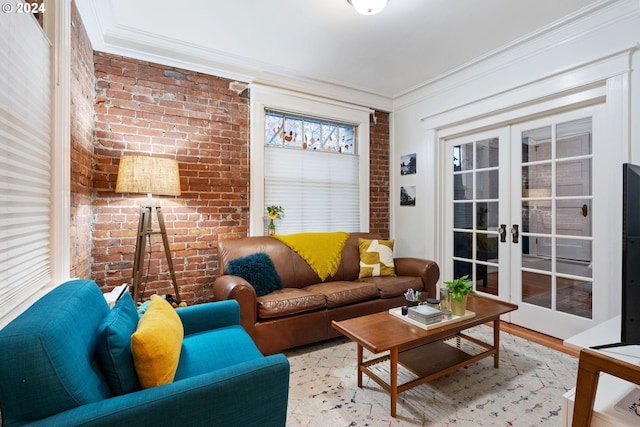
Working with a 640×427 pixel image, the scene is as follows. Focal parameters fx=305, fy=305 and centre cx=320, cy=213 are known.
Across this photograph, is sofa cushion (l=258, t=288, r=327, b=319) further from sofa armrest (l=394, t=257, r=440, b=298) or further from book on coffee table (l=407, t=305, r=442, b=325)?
sofa armrest (l=394, t=257, r=440, b=298)

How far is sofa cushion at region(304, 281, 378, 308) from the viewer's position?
106 inches

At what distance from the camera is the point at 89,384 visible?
1010 mm

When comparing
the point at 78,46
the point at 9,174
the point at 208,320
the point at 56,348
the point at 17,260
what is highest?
the point at 78,46

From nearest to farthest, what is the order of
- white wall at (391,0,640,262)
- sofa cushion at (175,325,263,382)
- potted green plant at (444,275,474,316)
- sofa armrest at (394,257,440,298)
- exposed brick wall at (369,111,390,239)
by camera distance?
1. sofa cushion at (175,325,263,382)
2. potted green plant at (444,275,474,316)
3. white wall at (391,0,640,262)
4. sofa armrest at (394,257,440,298)
5. exposed brick wall at (369,111,390,239)

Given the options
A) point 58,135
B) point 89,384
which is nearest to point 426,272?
point 89,384

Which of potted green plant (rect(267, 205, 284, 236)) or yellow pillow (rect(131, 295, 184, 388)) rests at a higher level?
potted green plant (rect(267, 205, 284, 236))

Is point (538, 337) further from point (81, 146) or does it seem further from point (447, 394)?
point (81, 146)

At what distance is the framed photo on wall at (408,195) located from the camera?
13.4ft

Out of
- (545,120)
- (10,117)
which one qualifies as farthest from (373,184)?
(10,117)

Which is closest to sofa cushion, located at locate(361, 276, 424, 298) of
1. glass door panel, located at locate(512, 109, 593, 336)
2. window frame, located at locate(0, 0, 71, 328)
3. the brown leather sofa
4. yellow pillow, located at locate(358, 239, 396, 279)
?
the brown leather sofa

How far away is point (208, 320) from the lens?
194cm

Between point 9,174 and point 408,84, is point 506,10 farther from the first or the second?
point 9,174

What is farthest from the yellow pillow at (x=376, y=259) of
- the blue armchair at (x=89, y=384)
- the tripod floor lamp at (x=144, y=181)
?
the blue armchair at (x=89, y=384)

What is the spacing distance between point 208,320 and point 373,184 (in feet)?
9.75
